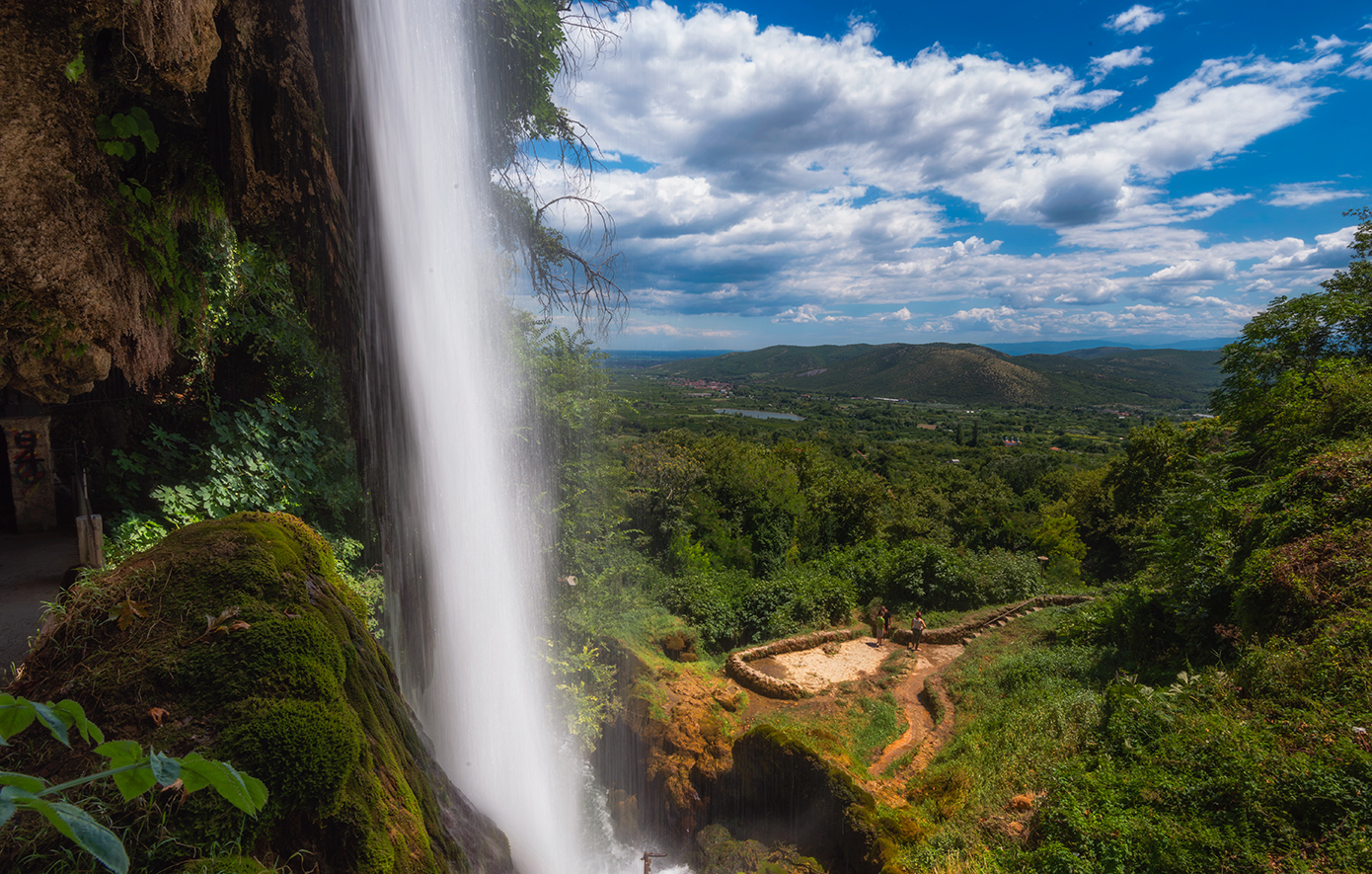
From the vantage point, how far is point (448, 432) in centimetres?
813

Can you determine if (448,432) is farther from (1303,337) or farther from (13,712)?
(1303,337)

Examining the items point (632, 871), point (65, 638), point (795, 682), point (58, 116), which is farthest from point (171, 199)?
point (795, 682)

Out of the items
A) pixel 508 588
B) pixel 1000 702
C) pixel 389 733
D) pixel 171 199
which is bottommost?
pixel 1000 702

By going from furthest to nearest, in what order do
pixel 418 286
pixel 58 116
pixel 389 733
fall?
pixel 418 286, pixel 389 733, pixel 58 116

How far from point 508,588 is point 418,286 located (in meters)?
5.03

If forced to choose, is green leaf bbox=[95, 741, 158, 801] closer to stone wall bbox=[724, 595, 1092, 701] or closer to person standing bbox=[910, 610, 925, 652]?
stone wall bbox=[724, 595, 1092, 701]

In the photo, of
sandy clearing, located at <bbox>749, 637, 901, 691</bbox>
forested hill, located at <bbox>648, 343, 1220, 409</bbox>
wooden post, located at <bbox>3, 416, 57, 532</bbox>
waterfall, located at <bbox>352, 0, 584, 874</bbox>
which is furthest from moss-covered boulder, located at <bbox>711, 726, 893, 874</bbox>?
forested hill, located at <bbox>648, 343, 1220, 409</bbox>

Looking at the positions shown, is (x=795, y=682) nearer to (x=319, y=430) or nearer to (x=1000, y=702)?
(x=1000, y=702)

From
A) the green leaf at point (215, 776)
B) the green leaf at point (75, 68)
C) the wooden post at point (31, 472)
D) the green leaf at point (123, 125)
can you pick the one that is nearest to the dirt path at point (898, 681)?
the green leaf at point (215, 776)

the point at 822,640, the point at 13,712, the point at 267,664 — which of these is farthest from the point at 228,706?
the point at 822,640

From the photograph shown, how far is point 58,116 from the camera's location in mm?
3707

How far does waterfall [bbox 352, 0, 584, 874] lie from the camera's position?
700cm

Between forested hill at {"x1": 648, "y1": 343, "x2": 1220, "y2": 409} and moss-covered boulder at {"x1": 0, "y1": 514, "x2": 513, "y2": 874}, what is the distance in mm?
93347

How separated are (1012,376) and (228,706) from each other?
5455 inches
